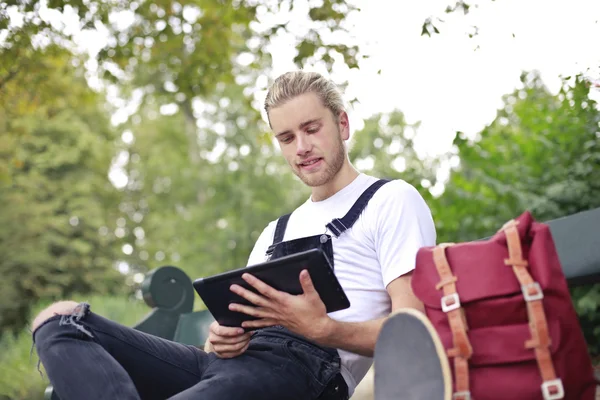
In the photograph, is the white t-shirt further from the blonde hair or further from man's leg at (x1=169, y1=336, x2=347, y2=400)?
the blonde hair

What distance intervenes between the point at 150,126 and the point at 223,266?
9483mm

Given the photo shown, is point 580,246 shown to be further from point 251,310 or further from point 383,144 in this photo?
point 383,144

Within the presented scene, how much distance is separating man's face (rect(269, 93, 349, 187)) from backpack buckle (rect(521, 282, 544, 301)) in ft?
3.80

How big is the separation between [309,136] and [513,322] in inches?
47.2

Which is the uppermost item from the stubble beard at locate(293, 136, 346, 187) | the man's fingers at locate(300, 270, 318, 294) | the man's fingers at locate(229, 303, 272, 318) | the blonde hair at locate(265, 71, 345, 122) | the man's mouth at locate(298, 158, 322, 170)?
the blonde hair at locate(265, 71, 345, 122)

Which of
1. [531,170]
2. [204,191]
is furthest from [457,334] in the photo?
[204,191]

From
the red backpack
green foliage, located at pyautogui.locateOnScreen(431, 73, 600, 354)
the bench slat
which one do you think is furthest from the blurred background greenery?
the red backpack

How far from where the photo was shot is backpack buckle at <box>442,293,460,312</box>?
1729mm

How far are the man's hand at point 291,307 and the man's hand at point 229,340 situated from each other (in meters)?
0.16

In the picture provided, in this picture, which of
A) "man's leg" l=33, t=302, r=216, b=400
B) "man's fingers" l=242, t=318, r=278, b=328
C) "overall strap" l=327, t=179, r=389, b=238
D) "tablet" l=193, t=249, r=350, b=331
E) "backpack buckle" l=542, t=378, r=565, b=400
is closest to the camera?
"backpack buckle" l=542, t=378, r=565, b=400

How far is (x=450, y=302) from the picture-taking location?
1.74 metres

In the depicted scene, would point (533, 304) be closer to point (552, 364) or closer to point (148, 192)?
point (552, 364)

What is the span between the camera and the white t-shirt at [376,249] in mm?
2307

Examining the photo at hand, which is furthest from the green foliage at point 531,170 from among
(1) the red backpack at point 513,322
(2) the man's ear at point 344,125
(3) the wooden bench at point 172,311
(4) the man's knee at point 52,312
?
(4) the man's knee at point 52,312
